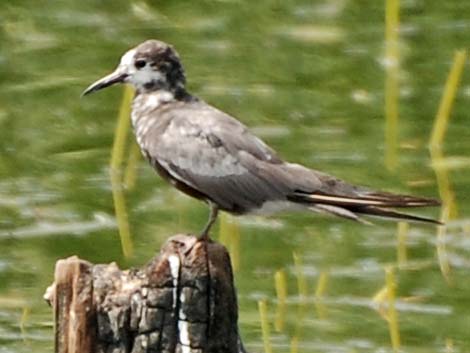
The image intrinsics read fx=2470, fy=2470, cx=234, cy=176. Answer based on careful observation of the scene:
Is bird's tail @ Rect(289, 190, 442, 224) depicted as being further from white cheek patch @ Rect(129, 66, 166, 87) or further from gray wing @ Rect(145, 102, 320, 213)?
white cheek patch @ Rect(129, 66, 166, 87)

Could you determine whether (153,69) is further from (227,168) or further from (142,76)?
(227,168)

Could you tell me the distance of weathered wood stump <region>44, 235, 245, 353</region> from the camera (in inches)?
276

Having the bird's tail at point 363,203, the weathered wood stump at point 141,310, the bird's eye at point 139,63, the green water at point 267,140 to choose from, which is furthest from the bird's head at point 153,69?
the weathered wood stump at point 141,310

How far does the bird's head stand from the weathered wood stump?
199 centimetres

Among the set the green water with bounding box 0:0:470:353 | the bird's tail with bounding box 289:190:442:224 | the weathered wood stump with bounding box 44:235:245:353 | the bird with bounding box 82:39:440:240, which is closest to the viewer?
the weathered wood stump with bounding box 44:235:245:353

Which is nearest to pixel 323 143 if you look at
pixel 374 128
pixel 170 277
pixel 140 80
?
pixel 374 128

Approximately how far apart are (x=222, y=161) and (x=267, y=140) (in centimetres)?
428

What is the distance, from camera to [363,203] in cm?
815

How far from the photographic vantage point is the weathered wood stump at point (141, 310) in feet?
23.0

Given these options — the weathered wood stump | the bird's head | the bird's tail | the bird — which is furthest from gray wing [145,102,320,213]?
the weathered wood stump

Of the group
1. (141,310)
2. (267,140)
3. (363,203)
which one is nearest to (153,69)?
(363,203)

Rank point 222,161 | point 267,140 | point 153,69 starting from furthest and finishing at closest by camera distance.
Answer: point 267,140, point 153,69, point 222,161

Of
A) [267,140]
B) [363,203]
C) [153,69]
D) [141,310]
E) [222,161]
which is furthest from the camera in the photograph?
[267,140]

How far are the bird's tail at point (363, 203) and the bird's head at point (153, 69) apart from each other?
30.4 inches
